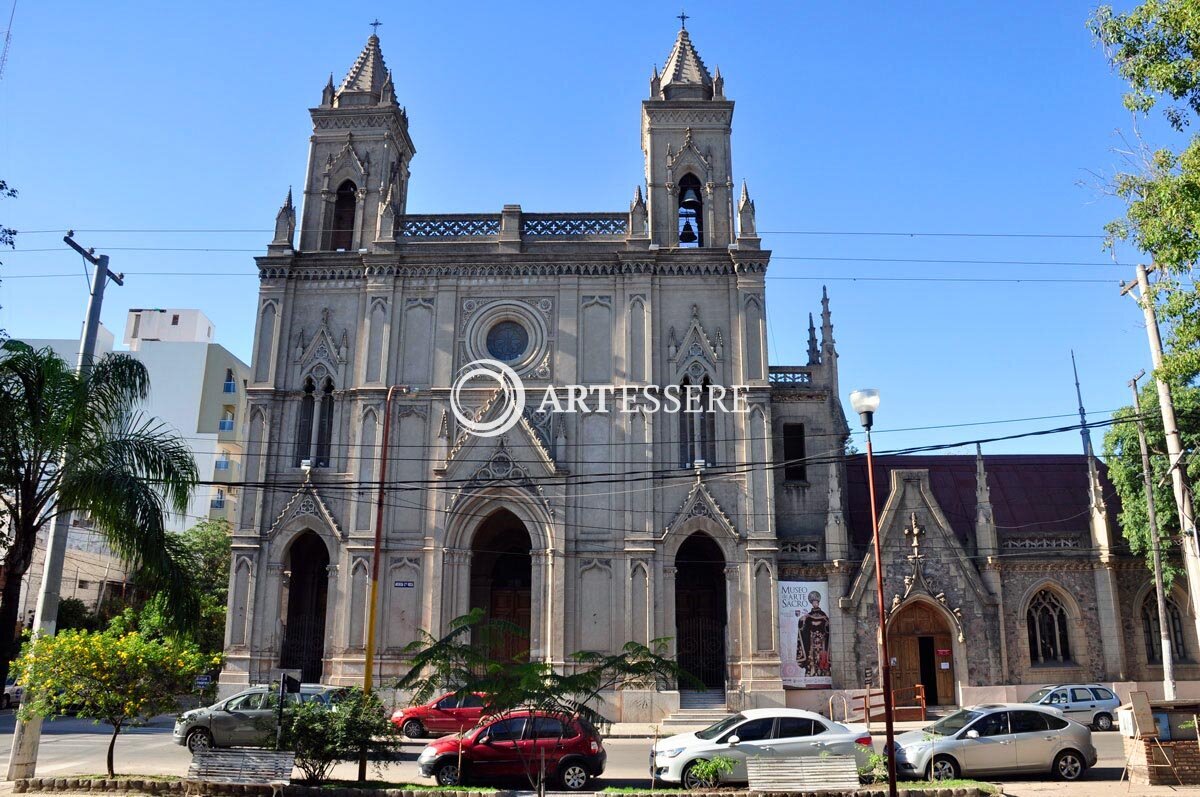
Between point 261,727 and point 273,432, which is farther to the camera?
point 273,432

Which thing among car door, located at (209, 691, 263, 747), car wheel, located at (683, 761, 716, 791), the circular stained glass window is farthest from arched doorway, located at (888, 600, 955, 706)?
car door, located at (209, 691, 263, 747)

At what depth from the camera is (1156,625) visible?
109 ft

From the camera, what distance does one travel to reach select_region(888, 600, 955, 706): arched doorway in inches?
1250

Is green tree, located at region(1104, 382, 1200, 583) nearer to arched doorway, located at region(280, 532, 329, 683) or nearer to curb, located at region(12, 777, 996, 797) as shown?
curb, located at region(12, 777, 996, 797)

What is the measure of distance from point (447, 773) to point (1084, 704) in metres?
19.3

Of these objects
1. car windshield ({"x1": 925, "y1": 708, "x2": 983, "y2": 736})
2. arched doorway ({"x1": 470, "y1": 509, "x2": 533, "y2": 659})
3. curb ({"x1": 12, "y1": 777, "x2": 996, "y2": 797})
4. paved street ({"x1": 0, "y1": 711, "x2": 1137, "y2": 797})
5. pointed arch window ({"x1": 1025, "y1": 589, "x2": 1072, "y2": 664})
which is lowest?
paved street ({"x1": 0, "y1": 711, "x2": 1137, "y2": 797})

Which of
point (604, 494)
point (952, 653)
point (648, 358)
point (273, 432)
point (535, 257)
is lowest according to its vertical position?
point (952, 653)

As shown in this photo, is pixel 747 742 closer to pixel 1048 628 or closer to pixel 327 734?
pixel 327 734

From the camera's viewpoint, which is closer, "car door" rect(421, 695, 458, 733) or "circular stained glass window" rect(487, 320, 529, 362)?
"car door" rect(421, 695, 458, 733)

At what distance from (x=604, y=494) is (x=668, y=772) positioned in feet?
50.4

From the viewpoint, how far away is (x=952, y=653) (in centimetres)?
3184

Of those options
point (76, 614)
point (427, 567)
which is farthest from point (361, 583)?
point (76, 614)

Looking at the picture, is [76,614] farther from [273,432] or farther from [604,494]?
[604,494]

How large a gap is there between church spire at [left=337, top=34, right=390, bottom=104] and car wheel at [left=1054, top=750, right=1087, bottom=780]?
3264 cm
